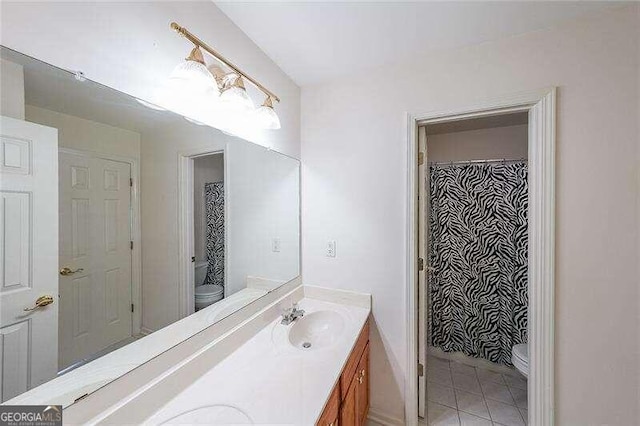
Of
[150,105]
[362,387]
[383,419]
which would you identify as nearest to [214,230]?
[150,105]

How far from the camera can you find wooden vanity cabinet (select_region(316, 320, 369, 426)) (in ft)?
2.99

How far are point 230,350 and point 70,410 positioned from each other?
534 mm

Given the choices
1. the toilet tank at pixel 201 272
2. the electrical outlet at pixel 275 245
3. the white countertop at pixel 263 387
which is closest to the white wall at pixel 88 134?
the toilet tank at pixel 201 272

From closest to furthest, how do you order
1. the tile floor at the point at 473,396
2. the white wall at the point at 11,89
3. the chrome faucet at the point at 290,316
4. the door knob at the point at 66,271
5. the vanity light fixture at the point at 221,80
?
the white wall at the point at 11,89
the door knob at the point at 66,271
the vanity light fixture at the point at 221,80
the chrome faucet at the point at 290,316
the tile floor at the point at 473,396

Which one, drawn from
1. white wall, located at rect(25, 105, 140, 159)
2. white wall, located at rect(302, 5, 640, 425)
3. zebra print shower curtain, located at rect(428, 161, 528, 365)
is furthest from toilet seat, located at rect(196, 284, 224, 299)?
zebra print shower curtain, located at rect(428, 161, 528, 365)

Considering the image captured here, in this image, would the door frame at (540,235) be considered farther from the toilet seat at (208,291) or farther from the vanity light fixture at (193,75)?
the toilet seat at (208,291)

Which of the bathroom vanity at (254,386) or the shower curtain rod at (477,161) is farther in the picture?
Answer: the shower curtain rod at (477,161)

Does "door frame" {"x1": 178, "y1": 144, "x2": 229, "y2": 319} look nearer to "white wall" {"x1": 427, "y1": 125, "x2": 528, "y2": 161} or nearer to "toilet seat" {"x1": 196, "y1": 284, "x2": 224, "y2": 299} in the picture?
"toilet seat" {"x1": 196, "y1": 284, "x2": 224, "y2": 299}

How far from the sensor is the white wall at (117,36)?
0.59 meters

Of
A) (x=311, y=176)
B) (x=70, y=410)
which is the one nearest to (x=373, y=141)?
(x=311, y=176)

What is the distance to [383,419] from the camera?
5.06 feet

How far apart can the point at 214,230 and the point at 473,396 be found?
2.21 m

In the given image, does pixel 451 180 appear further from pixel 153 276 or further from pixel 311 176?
pixel 153 276

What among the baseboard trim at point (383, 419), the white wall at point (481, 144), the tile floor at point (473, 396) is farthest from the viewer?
the white wall at point (481, 144)
